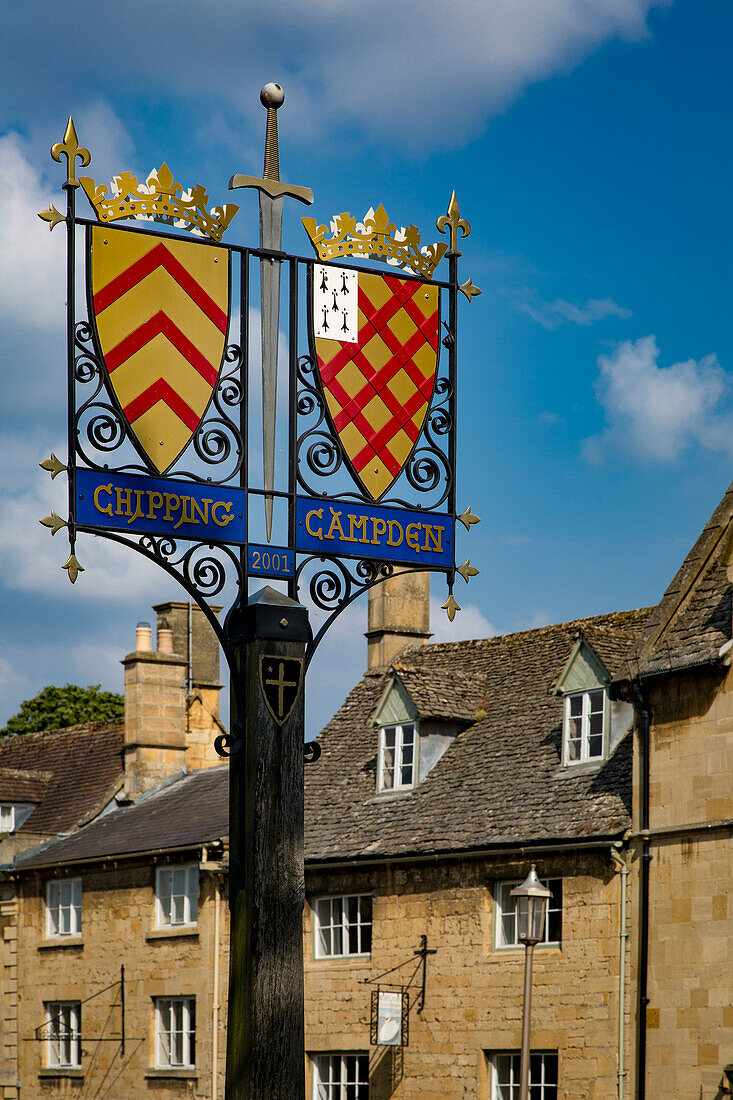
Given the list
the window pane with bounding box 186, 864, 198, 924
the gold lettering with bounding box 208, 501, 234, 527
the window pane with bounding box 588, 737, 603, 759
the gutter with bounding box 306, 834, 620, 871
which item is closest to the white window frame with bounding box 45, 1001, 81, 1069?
the window pane with bounding box 186, 864, 198, 924

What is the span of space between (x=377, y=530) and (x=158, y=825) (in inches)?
935

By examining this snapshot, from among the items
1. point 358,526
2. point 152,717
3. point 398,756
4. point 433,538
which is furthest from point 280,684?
point 152,717

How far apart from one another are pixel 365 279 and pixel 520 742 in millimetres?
17571

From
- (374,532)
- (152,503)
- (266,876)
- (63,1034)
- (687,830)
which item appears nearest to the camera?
(266,876)

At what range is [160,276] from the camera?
868cm

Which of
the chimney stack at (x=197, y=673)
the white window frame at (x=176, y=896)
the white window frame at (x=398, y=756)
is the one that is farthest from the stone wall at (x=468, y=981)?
the chimney stack at (x=197, y=673)

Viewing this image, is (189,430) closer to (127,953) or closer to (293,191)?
(293,191)

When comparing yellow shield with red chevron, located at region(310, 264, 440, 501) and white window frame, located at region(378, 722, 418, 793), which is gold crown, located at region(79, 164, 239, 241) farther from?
white window frame, located at region(378, 722, 418, 793)

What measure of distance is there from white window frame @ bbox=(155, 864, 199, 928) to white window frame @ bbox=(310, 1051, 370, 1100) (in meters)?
4.16

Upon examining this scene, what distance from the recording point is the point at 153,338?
28.5ft

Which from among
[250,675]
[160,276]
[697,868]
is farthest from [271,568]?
[697,868]

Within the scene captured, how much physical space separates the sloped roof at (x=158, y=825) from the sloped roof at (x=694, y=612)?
9.80 m

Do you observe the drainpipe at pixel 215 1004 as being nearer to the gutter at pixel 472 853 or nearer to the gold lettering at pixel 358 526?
the gutter at pixel 472 853

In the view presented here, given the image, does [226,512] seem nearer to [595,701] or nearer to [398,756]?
[595,701]
